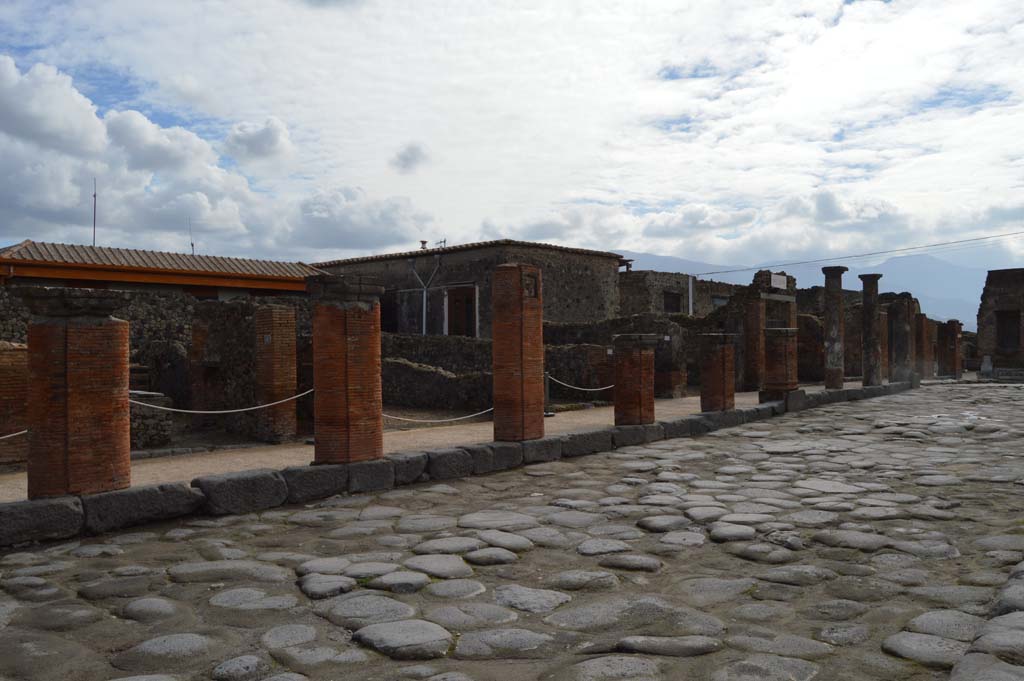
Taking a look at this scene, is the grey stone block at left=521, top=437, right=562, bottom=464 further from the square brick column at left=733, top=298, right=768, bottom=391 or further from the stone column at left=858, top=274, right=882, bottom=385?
the stone column at left=858, top=274, right=882, bottom=385

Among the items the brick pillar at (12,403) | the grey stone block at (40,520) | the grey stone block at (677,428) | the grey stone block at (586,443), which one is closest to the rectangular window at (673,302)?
the grey stone block at (677,428)

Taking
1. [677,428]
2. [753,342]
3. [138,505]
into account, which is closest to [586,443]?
[677,428]

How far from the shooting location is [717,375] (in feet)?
38.7

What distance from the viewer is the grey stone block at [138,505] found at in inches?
207

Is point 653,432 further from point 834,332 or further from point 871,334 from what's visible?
point 871,334

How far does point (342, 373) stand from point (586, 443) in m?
3.36

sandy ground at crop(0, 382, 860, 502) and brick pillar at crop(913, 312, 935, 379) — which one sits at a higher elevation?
brick pillar at crop(913, 312, 935, 379)

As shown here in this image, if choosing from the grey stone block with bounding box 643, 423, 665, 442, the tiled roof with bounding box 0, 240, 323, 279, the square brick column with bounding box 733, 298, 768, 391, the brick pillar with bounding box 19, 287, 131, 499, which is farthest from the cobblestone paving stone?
the tiled roof with bounding box 0, 240, 323, 279

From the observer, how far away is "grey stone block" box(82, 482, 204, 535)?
526 cm

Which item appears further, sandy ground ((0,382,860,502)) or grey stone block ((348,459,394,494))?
sandy ground ((0,382,860,502))

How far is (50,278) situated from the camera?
705 inches

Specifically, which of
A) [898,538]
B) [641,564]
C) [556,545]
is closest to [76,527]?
[556,545]

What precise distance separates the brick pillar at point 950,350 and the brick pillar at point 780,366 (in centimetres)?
1597

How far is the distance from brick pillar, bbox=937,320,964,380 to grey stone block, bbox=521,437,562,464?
22.6 metres
